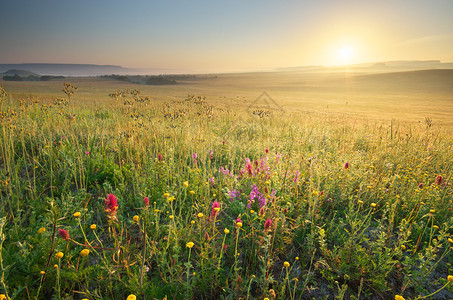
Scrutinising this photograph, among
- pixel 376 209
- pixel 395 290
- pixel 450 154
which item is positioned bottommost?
pixel 395 290

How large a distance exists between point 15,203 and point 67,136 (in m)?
2.13

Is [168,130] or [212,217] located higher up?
[168,130]

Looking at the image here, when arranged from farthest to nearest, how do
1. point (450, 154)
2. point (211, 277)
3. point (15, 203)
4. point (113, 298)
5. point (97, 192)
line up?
1. point (450, 154)
2. point (97, 192)
3. point (15, 203)
4. point (211, 277)
5. point (113, 298)

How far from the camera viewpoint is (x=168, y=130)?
18.4 feet

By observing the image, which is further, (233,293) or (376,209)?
(376,209)

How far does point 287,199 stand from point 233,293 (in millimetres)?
1293

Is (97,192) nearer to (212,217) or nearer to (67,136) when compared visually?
(212,217)

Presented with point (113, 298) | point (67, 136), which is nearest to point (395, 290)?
point (113, 298)

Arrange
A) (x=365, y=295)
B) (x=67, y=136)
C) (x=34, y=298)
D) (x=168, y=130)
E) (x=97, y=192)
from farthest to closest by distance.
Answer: (x=168, y=130)
(x=67, y=136)
(x=97, y=192)
(x=365, y=295)
(x=34, y=298)

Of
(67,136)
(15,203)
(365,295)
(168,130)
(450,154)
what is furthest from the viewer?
(168,130)

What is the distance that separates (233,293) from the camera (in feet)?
5.72

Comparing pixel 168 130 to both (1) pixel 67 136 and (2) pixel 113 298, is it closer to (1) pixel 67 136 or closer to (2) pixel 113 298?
(1) pixel 67 136

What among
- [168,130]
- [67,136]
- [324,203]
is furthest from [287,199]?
[67,136]

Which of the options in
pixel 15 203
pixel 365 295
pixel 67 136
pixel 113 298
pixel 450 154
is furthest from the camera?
pixel 450 154
